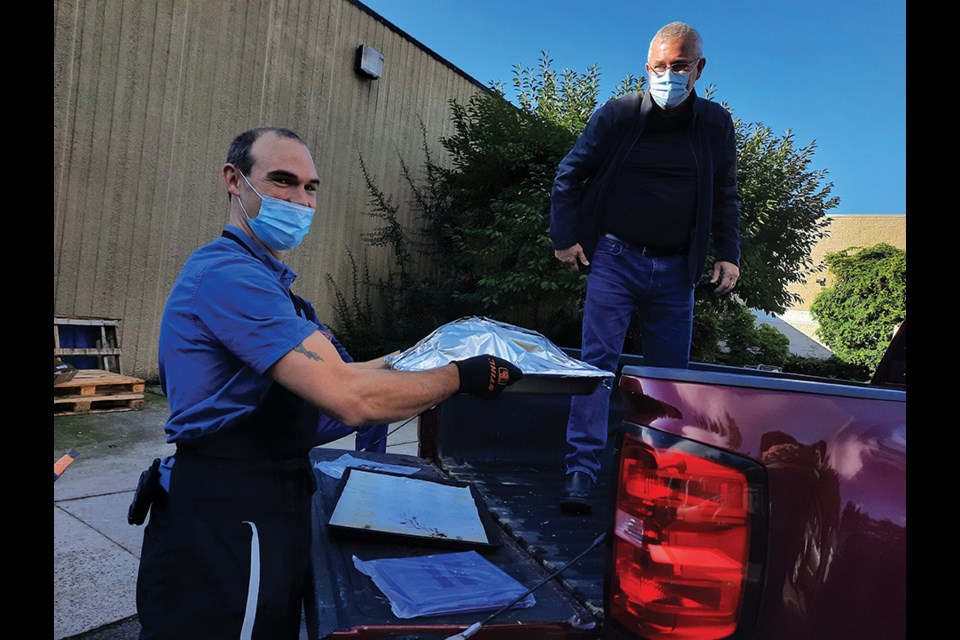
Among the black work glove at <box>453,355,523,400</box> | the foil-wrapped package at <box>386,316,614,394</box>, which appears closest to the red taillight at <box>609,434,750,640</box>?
the black work glove at <box>453,355,523,400</box>

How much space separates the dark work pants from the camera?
1554mm

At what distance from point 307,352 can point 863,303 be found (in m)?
15.2

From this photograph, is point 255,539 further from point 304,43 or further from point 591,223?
point 304,43

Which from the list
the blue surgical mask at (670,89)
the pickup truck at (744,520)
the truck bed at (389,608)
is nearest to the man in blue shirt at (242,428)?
the truck bed at (389,608)

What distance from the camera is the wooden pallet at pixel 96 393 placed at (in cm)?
534

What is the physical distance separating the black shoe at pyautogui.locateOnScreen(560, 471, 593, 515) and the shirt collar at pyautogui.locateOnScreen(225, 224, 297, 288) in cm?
116

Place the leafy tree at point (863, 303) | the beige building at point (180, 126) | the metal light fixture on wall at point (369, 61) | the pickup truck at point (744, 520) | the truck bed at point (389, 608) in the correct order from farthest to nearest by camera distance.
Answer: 1. the leafy tree at point (863, 303)
2. the metal light fixture on wall at point (369, 61)
3. the beige building at point (180, 126)
4. the truck bed at point (389, 608)
5. the pickup truck at point (744, 520)

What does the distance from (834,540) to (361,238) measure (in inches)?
337

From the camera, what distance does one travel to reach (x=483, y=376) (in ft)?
5.42

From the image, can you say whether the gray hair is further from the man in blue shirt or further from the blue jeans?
the man in blue shirt

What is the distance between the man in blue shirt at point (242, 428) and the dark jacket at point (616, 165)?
1330 millimetres

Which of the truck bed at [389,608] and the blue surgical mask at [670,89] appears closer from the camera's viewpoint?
the truck bed at [389,608]

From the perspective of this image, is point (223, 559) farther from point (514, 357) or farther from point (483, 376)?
point (514, 357)

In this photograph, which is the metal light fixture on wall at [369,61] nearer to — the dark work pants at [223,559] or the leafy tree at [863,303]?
the dark work pants at [223,559]
